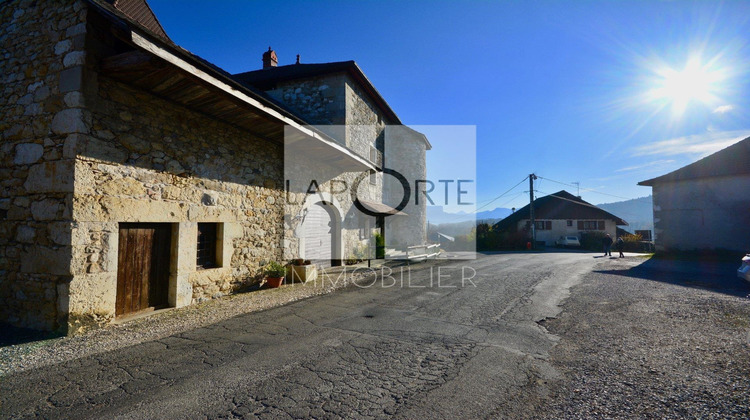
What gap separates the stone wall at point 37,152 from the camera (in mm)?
4203

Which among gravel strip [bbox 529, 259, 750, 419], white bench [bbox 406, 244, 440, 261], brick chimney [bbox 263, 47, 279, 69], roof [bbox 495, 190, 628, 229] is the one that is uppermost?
brick chimney [bbox 263, 47, 279, 69]

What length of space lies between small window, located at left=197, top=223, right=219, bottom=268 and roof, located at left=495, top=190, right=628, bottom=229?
29.1 metres

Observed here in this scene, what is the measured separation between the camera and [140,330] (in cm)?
436

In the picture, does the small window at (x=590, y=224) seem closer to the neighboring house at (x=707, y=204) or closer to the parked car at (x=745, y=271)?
the neighboring house at (x=707, y=204)

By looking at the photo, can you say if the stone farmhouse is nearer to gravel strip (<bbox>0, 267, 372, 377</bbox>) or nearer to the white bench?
gravel strip (<bbox>0, 267, 372, 377</bbox>)

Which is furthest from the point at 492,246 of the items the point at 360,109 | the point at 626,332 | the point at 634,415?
the point at 634,415

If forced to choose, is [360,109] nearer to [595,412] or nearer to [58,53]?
[58,53]

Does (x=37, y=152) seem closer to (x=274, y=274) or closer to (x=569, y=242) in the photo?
(x=274, y=274)

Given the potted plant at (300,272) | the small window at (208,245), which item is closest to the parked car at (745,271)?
the potted plant at (300,272)

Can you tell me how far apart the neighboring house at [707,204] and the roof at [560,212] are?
14.2 meters

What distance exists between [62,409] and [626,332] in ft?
19.9

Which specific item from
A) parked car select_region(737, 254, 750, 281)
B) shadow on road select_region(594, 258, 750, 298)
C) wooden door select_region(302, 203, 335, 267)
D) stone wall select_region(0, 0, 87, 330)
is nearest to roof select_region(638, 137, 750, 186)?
shadow on road select_region(594, 258, 750, 298)

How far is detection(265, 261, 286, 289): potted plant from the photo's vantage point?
7477 mm

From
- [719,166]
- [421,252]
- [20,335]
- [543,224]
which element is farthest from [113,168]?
[543,224]
